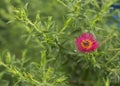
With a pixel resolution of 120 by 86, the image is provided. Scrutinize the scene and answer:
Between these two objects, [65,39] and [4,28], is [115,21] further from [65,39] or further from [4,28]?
[4,28]

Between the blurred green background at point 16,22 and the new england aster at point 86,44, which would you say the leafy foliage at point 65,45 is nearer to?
the new england aster at point 86,44

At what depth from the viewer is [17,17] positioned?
0.97 metres

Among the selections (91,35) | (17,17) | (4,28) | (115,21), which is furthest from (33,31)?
(4,28)

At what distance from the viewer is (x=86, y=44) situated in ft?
3.06

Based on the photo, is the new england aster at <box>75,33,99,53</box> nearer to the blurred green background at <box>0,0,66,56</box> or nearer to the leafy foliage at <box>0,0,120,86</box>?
the leafy foliage at <box>0,0,120,86</box>

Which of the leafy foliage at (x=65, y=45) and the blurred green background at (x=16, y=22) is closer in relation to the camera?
the leafy foliage at (x=65, y=45)

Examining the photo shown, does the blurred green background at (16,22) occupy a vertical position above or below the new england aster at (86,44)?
above

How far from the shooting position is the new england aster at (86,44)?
93 centimetres

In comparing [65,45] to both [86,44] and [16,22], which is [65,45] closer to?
[86,44]

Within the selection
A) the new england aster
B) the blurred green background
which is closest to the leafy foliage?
the new england aster

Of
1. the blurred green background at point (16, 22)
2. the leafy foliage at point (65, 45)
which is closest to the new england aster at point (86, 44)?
the leafy foliage at point (65, 45)

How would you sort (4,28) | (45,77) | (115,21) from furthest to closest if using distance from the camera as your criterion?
(4,28)
(115,21)
(45,77)

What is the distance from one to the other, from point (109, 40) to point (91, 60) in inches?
4.0

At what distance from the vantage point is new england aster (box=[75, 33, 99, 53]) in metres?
0.93
